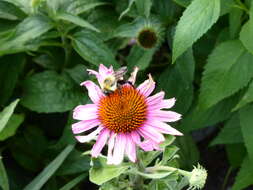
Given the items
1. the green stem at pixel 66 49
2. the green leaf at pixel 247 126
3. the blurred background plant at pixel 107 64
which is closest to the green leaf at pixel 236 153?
the blurred background plant at pixel 107 64

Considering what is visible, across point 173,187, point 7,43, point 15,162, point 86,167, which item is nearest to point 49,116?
point 15,162

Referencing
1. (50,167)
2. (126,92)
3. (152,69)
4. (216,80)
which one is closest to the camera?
(126,92)

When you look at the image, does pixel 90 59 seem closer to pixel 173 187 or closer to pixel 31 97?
pixel 31 97

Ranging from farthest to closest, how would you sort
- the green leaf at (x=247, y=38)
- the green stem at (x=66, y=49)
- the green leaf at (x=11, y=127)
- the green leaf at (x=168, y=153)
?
the green stem at (x=66, y=49)
the green leaf at (x=11, y=127)
the green leaf at (x=247, y=38)
the green leaf at (x=168, y=153)

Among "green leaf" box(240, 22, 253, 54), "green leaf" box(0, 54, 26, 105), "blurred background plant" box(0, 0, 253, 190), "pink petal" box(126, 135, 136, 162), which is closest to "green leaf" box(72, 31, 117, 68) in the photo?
"blurred background plant" box(0, 0, 253, 190)

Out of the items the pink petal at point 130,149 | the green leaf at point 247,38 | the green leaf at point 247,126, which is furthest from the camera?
the green leaf at point 247,126

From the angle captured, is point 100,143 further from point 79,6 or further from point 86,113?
point 79,6

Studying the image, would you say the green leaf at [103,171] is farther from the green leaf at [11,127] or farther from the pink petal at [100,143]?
the green leaf at [11,127]

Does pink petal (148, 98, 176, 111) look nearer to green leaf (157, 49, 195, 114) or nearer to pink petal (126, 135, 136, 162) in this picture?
pink petal (126, 135, 136, 162)
